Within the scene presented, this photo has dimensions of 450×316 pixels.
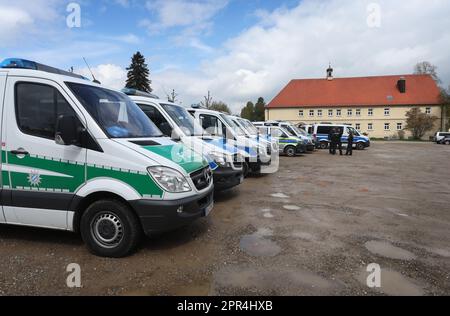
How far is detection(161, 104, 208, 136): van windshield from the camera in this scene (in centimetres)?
746

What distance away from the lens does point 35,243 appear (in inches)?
186

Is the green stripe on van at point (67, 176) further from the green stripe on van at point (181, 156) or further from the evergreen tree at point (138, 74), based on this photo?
the evergreen tree at point (138, 74)

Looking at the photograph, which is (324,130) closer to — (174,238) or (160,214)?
(174,238)

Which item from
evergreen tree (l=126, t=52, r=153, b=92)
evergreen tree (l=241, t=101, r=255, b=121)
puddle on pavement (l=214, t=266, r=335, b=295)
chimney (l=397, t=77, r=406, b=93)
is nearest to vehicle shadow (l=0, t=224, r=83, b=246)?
puddle on pavement (l=214, t=266, r=335, b=295)

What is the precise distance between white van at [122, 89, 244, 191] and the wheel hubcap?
2.79m

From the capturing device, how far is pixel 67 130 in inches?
159

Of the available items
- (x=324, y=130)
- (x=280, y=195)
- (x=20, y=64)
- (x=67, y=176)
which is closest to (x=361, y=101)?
(x=324, y=130)

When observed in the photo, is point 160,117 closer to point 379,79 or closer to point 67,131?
point 67,131

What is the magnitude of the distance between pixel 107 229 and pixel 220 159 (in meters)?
3.31

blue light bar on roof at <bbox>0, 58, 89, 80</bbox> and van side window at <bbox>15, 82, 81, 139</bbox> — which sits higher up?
blue light bar on roof at <bbox>0, 58, 89, 80</bbox>

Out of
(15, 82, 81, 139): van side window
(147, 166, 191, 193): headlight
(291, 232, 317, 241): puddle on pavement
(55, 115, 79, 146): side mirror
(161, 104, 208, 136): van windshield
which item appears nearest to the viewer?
(55, 115, 79, 146): side mirror

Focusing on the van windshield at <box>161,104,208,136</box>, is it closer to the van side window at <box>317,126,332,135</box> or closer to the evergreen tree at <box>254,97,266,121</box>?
the van side window at <box>317,126,332,135</box>

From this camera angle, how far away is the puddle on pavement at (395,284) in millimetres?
3496
